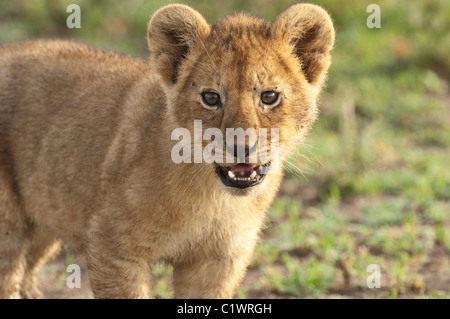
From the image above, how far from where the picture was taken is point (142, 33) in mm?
13109

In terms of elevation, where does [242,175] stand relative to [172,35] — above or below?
below

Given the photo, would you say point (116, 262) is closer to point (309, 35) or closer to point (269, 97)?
point (269, 97)

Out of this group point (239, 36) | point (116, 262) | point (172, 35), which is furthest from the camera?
point (116, 262)

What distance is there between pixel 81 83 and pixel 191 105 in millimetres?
1385

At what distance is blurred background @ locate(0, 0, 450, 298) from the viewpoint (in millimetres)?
6973

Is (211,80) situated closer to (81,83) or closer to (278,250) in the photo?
(81,83)

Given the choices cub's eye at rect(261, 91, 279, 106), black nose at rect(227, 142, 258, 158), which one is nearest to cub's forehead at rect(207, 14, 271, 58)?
cub's eye at rect(261, 91, 279, 106)

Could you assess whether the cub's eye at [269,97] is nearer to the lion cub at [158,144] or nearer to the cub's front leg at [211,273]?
the lion cub at [158,144]

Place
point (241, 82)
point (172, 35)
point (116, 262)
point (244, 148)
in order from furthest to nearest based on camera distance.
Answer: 1. point (116, 262)
2. point (172, 35)
3. point (241, 82)
4. point (244, 148)

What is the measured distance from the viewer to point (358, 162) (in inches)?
350

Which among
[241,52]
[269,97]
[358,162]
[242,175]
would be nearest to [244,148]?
[242,175]

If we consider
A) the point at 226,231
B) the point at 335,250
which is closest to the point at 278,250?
the point at 335,250

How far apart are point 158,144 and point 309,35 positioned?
1.23 meters

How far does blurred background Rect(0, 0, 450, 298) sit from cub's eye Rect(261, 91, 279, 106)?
770 mm
